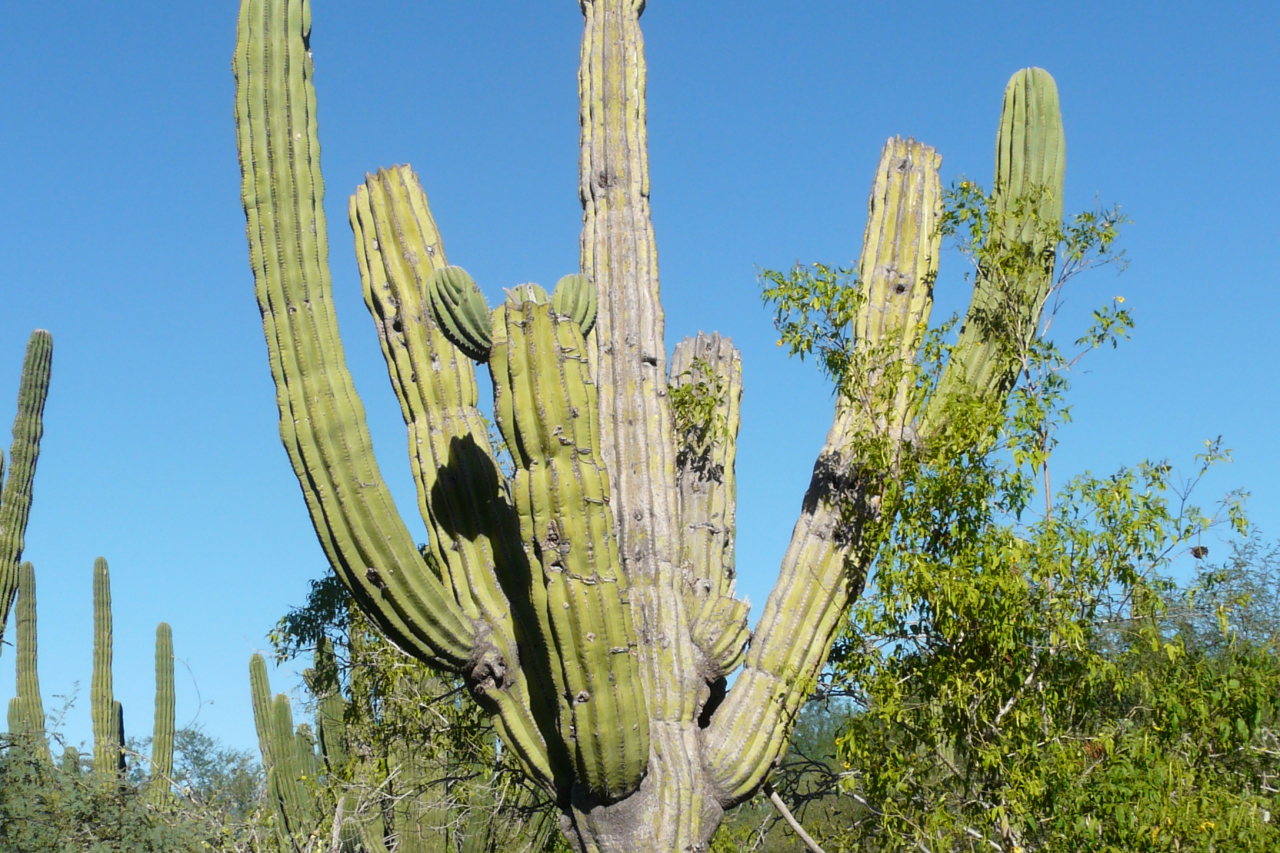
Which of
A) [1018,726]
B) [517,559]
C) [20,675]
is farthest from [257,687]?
[1018,726]

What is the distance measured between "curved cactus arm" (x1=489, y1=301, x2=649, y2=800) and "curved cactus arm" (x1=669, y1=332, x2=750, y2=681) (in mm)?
991

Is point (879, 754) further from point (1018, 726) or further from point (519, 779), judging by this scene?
point (519, 779)

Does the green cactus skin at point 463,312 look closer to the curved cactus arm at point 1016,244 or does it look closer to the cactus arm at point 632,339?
the cactus arm at point 632,339

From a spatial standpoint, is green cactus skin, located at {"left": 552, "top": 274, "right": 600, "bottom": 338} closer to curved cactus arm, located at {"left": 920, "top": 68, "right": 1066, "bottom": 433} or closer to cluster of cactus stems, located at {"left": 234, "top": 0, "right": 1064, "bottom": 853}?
cluster of cactus stems, located at {"left": 234, "top": 0, "right": 1064, "bottom": 853}

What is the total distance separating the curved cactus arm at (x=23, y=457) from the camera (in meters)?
11.7

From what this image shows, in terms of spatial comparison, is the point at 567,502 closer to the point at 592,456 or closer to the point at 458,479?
the point at 592,456

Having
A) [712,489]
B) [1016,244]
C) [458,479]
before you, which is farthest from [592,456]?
[1016,244]

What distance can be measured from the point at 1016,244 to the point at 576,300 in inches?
98.3

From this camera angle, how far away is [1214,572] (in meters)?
5.63

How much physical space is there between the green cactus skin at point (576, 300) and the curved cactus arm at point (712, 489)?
1375 mm

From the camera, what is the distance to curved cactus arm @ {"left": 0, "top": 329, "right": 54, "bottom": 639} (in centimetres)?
1169

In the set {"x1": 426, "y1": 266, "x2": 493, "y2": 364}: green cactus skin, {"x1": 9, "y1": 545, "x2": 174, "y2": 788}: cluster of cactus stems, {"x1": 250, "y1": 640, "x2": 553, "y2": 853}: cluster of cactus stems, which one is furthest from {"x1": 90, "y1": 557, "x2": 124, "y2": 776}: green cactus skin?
{"x1": 426, "y1": 266, "x2": 493, "y2": 364}: green cactus skin

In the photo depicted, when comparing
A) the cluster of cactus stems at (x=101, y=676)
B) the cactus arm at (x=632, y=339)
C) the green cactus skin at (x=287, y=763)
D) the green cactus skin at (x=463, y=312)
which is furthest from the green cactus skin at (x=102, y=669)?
the green cactus skin at (x=463, y=312)

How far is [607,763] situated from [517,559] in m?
1.04
